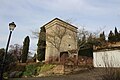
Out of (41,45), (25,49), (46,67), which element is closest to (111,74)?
(46,67)

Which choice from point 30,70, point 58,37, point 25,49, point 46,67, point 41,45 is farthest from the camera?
point 25,49

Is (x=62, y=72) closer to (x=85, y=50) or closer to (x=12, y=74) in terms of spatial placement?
(x=12, y=74)

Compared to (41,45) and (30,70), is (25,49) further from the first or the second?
(30,70)

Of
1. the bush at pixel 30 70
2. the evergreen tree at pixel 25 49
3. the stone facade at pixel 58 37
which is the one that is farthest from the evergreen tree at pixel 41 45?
the bush at pixel 30 70

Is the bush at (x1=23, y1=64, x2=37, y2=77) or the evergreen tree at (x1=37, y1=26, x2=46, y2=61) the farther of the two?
the evergreen tree at (x1=37, y1=26, x2=46, y2=61)

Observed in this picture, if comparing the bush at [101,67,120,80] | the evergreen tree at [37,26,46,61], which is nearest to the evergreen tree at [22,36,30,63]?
the evergreen tree at [37,26,46,61]

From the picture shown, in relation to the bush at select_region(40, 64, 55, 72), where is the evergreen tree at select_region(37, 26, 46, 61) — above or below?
above

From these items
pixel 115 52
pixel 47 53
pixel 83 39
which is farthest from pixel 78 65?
pixel 47 53

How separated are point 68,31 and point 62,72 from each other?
18898mm

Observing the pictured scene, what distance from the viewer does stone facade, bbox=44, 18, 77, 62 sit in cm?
4350

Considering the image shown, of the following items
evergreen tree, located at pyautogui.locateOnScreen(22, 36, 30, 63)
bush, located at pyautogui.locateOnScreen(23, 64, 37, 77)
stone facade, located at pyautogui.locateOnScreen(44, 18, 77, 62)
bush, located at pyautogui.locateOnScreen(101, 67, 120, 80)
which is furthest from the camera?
evergreen tree, located at pyautogui.locateOnScreen(22, 36, 30, 63)

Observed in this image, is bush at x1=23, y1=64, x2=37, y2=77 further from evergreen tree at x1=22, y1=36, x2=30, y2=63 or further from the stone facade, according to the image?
evergreen tree at x1=22, y1=36, x2=30, y2=63

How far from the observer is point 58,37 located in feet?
143

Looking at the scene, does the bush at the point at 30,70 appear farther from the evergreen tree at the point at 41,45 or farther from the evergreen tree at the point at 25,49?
the evergreen tree at the point at 25,49
